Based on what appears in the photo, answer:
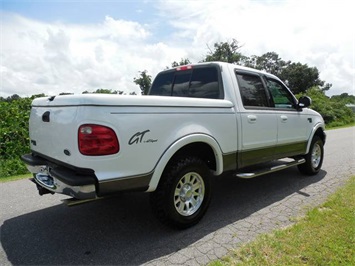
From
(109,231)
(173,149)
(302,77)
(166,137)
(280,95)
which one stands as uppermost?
(302,77)

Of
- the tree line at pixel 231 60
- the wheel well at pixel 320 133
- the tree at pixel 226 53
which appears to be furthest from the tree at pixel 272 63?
the wheel well at pixel 320 133

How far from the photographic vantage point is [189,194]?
11.3 feet

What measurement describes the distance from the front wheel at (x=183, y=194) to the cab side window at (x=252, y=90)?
132cm

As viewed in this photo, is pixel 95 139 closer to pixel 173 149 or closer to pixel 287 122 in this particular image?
pixel 173 149

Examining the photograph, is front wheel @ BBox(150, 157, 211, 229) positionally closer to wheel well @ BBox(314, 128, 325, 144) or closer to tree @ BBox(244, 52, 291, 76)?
wheel well @ BBox(314, 128, 325, 144)

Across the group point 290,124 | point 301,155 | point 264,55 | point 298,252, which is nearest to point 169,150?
point 298,252

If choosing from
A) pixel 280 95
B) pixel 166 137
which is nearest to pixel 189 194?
pixel 166 137

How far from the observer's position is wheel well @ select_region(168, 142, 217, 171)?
11.1 ft

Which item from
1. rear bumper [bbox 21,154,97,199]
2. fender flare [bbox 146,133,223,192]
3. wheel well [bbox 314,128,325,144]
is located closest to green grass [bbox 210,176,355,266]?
fender flare [bbox 146,133,223,192]

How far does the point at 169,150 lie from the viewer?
307 centimetres

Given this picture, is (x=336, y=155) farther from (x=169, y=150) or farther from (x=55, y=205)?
(x=55, y=205)

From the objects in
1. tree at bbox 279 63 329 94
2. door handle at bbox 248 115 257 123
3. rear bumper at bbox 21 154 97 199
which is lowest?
rear bumper at bbox 21 154 97 199

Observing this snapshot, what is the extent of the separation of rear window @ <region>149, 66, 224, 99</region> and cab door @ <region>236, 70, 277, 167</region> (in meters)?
0.39

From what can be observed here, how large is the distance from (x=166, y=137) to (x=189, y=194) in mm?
850
